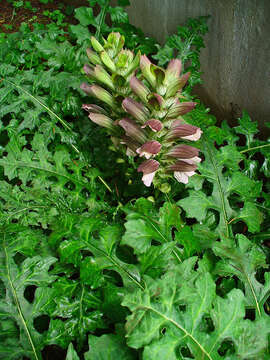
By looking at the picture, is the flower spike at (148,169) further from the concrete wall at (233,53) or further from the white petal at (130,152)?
the concrete wall at (233,53)

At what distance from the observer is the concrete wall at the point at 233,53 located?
1.56m

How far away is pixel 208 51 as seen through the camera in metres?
2.02

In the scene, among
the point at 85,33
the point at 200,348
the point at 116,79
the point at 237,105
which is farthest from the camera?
the point at 85,33

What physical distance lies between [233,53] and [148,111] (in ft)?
2.43

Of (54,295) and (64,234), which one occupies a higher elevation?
(64,234)

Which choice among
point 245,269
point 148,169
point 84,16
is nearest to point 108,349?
point 245,269

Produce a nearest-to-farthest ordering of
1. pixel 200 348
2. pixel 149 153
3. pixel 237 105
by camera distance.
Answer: pixel 200 348 < pixel 149 153 < pixel 237 105

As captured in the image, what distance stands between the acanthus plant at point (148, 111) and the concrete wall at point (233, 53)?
0.54 m

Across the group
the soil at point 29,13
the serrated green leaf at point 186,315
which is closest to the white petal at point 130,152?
the serrated green leaf at point 186,315

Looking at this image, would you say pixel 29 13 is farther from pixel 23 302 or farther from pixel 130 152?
pixel 23 302

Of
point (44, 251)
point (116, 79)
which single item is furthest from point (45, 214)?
point (116, 79)

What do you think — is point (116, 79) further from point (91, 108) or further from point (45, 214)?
point (45, 214)

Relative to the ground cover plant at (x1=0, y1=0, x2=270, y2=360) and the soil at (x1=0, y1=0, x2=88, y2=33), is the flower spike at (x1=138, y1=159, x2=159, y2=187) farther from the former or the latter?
the soil at (x1=0, y1=0, x2=88, y2=33)

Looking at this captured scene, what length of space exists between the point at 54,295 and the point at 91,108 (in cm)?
81
